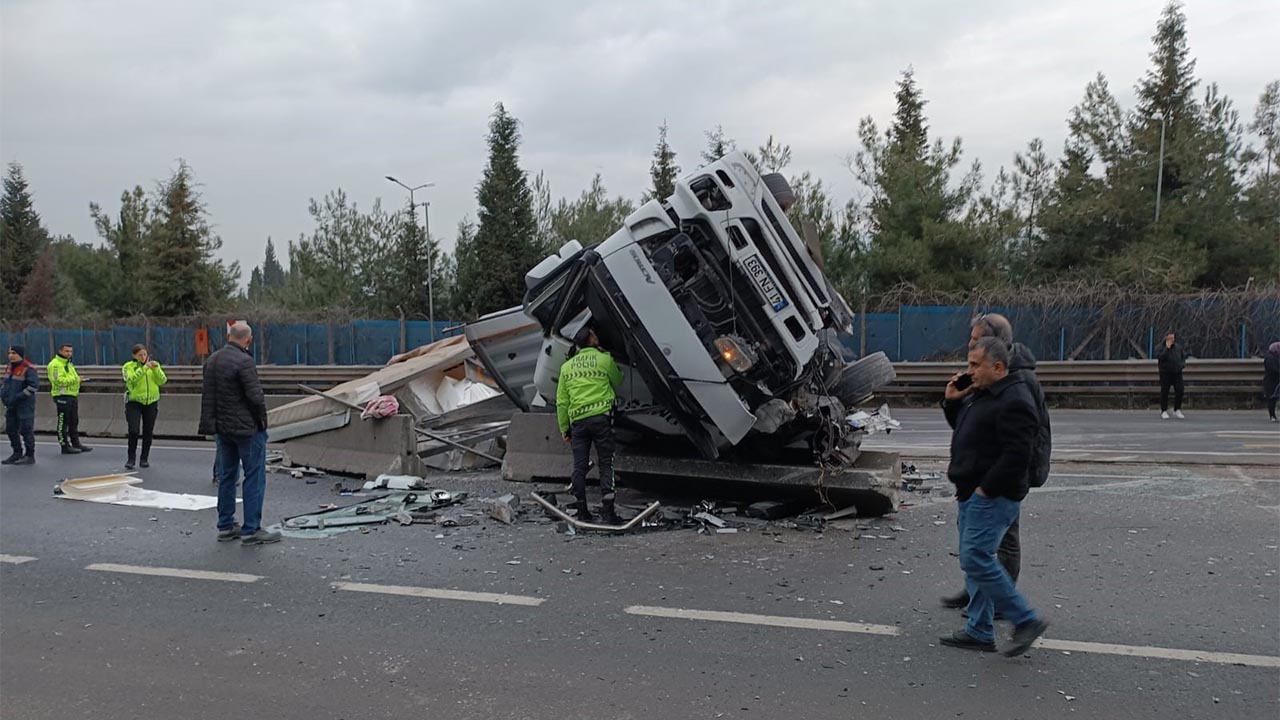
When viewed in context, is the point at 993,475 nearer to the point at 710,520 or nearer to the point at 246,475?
the point at 710,520

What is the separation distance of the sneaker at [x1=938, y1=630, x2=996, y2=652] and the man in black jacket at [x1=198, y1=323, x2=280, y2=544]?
16.9 ft

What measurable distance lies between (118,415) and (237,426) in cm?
1034

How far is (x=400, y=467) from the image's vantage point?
9.88 metres

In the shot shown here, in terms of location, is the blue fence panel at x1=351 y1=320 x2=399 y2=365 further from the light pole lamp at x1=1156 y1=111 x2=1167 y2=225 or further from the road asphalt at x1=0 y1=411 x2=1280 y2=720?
the light pole lamp at x1=1156 y1=111 x2=1167 y2=225

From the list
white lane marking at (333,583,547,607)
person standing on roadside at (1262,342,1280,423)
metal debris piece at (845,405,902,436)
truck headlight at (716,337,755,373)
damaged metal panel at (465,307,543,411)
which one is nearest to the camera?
white lane marking at (333,583,547,607)

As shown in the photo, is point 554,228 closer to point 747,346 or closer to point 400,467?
point 400,467

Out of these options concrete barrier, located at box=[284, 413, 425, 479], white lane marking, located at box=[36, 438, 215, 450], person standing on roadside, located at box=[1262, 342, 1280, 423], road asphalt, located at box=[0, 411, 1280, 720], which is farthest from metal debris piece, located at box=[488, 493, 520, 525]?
person standing on roadside, located at box=[1262, 342, 1280, 423]

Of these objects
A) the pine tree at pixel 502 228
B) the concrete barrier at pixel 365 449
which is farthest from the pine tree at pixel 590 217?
the concrete barrier at pixel 365 449

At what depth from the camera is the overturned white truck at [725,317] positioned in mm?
7090

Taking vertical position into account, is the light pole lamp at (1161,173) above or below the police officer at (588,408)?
above

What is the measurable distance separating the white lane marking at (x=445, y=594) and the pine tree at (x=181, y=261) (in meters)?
36.6

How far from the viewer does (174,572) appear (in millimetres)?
6363

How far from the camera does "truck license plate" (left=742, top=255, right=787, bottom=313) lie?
7.06 m

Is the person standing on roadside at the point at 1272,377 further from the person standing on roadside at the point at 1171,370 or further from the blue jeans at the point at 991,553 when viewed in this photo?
the blue jeans at the point at 991,553
